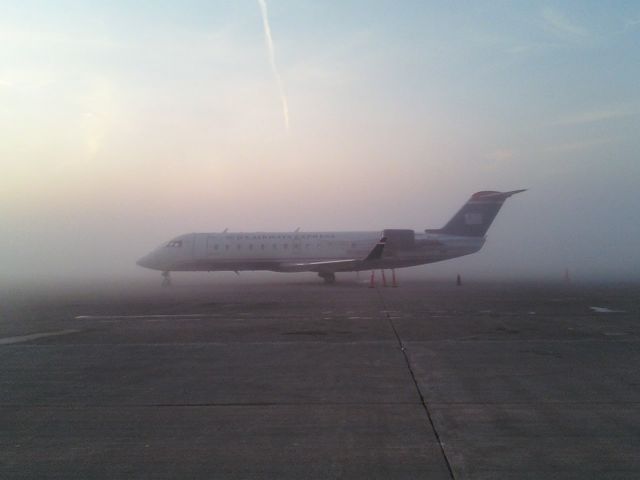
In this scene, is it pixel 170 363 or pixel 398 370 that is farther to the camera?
pixel 170 363

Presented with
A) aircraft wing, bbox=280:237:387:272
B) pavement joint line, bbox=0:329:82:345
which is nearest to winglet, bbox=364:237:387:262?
aircraft wing, bbox=280:237:387:272

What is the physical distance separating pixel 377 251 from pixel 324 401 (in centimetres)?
2817

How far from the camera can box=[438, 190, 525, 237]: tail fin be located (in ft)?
124

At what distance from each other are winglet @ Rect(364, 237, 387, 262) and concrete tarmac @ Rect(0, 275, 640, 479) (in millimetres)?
20059

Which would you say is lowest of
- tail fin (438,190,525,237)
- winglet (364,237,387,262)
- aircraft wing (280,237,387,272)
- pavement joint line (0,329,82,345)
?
pavement joint line (0,329,82,345)

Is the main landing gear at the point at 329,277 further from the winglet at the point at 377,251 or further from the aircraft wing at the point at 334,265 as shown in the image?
the winglet at the point at 377,251

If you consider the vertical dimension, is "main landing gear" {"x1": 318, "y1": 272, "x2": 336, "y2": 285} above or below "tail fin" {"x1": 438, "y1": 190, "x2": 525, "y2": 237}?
below

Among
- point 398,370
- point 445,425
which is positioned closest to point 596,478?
point 445,425

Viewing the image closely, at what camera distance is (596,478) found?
4484 mm

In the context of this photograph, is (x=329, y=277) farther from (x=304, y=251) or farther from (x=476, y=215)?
(x=476, y=215)

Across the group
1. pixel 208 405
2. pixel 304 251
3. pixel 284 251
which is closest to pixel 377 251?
pixel 304 251

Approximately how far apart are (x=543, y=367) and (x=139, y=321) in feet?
37.1

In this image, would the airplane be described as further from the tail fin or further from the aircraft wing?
the tail fin

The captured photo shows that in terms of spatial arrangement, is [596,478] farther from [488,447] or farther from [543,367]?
[543,367]
